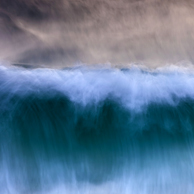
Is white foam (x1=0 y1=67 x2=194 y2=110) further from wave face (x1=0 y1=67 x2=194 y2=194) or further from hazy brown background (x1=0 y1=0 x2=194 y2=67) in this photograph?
hazy brown background (x1=0 y1=0 x2=194 y2=67)

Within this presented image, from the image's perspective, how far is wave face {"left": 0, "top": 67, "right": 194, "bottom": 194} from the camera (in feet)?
5.66

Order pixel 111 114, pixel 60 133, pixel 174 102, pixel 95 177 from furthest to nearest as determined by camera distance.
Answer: pixel 174 102 → pixel 111 114 → pixel 60 133 → pixel 95 177

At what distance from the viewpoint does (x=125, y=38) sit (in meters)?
2.71

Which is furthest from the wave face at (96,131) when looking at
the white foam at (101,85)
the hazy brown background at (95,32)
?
the hazy brown background at (95,32)

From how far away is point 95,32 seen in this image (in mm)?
2689

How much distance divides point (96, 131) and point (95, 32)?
1170 mm

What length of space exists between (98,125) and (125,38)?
3.66 feet

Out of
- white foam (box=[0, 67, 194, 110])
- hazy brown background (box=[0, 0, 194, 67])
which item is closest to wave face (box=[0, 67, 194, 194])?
white foam (box=[0, 67, 194, 110])

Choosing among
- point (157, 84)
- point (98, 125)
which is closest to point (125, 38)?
point (157, 84)

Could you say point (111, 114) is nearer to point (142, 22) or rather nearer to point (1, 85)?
point (1, 85)

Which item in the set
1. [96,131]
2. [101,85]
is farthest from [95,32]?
[96,131]

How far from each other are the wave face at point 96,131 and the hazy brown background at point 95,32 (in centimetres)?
27

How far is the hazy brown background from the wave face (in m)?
0.27

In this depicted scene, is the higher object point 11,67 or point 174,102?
point 11,67
